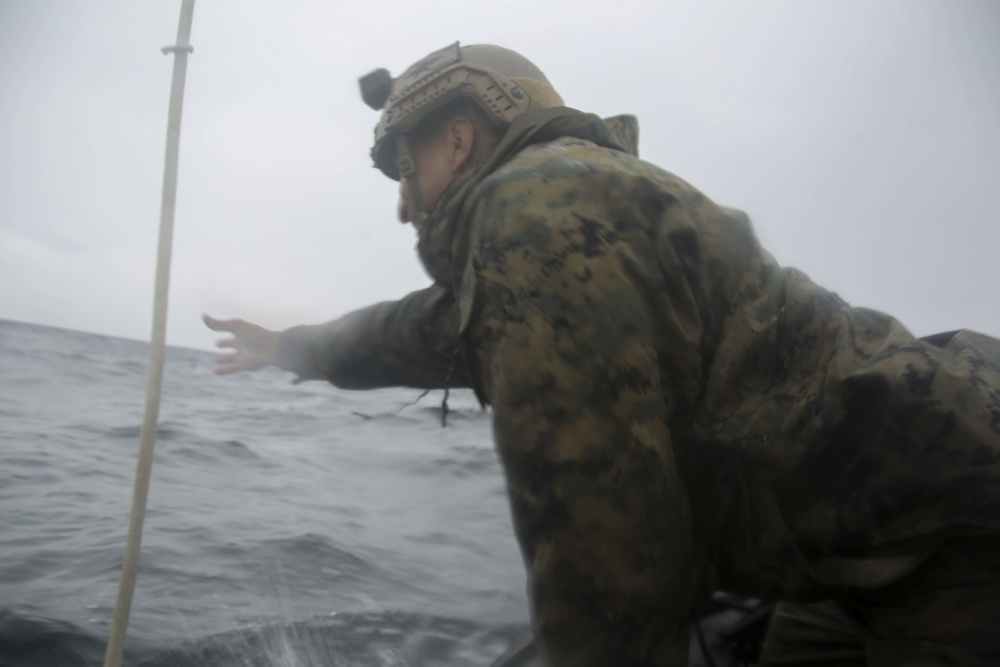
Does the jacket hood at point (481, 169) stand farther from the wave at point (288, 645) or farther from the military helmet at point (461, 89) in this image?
the wave at point (288, 645)

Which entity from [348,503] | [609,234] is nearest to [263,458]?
[348,503]

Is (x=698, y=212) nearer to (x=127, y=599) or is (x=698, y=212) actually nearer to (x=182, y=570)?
(x=127, y=599)

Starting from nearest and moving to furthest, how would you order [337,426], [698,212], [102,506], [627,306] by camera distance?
[627,306]
[698,212]
[102,506]
[337,426]

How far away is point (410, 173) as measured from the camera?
1658 mm

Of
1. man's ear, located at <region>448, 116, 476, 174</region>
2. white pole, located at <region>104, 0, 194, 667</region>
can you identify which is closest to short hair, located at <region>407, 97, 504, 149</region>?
man's ear, located at <region>448, 116, 476, 174</region>

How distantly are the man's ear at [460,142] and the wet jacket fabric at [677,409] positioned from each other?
28 centimetres

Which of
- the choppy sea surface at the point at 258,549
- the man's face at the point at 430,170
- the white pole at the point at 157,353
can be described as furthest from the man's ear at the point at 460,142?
the white pole at the point at 157,353

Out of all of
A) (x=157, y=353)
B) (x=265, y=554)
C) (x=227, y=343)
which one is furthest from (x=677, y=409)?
(x=265, y=554)

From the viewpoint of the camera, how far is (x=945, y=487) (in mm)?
1164

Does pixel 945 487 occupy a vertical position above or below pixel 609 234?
below

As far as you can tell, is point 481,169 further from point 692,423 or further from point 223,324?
point 223,324

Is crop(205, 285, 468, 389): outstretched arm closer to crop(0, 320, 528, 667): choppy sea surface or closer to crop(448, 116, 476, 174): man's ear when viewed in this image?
crop(0, 320, 528, 667): choppy sea surface

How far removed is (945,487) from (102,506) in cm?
381

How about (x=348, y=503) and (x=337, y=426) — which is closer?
(x=348, y=503)
